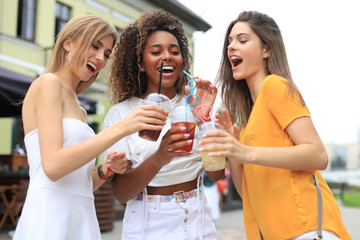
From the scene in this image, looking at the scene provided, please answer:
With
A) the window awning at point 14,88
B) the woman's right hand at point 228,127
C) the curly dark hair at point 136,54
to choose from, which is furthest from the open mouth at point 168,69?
the window awning at point 14,88

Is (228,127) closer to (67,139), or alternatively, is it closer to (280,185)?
(280,185)

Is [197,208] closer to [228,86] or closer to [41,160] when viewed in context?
[228,86]

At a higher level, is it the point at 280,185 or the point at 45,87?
the point at 45,87

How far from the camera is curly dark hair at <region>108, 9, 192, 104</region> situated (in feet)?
7.71

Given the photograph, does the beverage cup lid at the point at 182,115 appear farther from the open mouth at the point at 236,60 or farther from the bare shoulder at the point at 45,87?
the bare shoulder at the point at 45,87

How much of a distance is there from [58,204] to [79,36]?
0.85 m

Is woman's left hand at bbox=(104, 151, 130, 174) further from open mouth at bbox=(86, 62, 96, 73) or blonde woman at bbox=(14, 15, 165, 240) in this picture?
open mouth at bbox=(86, 62, 96, 73)

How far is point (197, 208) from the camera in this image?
6.91ft

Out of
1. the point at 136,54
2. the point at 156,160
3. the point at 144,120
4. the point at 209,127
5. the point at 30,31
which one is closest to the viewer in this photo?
the point at 144,120

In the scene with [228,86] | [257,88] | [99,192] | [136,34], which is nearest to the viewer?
[257,88]

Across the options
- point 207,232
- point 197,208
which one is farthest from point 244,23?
point 207,232

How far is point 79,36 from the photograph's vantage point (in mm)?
1936

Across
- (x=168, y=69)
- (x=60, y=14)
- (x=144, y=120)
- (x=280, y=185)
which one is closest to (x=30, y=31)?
(x=60, y=14)

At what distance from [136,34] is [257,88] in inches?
35.8
